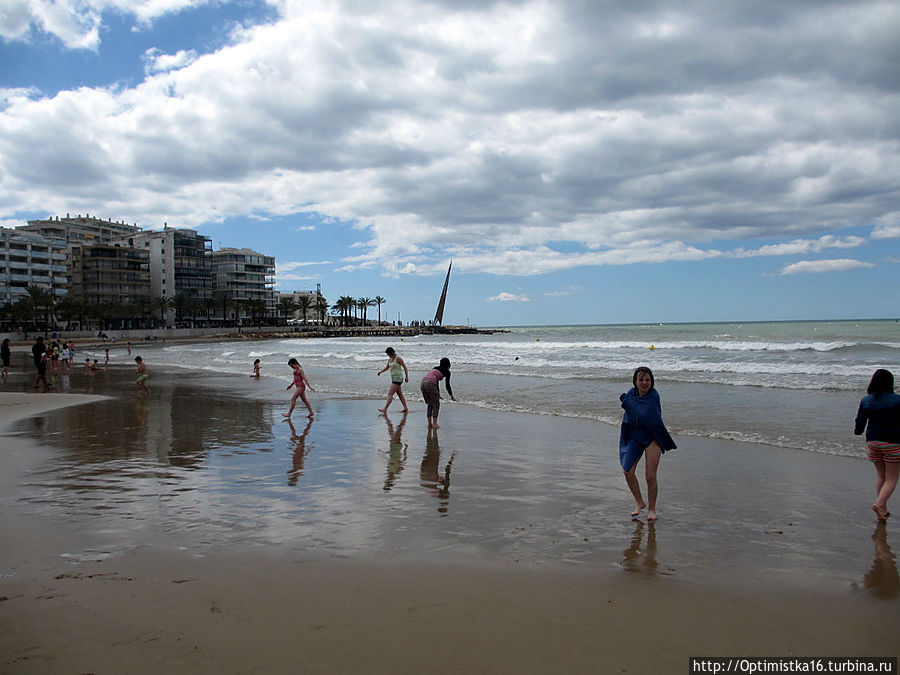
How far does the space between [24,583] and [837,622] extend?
5.77 metres

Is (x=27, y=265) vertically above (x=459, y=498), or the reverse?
(x=27, y=265)

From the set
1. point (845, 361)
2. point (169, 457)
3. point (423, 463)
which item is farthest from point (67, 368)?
point (845, 361)

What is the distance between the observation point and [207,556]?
16.2 feet

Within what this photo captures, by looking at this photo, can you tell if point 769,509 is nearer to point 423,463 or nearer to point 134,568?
point 423,463

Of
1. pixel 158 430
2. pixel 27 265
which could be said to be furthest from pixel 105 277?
pixel 158 430

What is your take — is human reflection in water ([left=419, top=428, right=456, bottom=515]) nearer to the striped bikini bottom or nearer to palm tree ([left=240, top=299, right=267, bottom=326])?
the striped bikini bottom

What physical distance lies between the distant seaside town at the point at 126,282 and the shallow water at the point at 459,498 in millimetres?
89204

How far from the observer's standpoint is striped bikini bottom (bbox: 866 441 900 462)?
606cm

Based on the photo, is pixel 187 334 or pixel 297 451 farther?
pixel 187 334

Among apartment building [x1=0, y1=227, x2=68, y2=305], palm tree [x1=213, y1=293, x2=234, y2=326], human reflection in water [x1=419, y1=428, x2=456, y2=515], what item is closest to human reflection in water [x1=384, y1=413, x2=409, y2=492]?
human reflection in water [x1=419, y1=428, x2=456, y2=515]

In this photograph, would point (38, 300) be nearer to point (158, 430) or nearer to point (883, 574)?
point (158, 430)

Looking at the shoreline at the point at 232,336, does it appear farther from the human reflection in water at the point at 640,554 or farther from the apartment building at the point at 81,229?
the human reflection in water at the point at 640,554

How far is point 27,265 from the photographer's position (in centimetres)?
9425

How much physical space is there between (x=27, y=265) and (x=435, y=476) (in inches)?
4353
